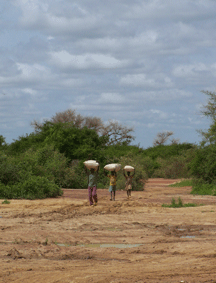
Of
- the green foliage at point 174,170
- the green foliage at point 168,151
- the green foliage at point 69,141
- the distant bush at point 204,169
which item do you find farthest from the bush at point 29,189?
the green foliage at point 168,151

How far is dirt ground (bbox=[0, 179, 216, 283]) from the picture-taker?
6.06 metres

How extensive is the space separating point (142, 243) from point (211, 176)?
54.0 ft

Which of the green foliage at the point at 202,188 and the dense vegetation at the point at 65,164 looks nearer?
the dense vegetation at the point at 65,164

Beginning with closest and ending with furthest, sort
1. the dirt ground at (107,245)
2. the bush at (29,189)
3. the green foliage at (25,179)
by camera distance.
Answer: the dirt ground at (107,245) < the bush at (29,189) < the green foliage at (25,179)

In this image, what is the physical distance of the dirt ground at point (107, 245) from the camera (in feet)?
19.9

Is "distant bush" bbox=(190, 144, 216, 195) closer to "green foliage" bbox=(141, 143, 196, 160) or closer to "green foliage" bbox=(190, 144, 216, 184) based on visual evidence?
"green foliage" bbox=(190, 144, 216, 184)

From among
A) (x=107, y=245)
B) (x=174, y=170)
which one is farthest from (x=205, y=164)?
(x=174, y=170)

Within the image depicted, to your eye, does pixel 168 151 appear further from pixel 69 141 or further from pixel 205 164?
pixel 205 164

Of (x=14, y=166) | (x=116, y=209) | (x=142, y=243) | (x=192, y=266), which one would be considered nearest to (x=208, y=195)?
(x=116, y=209)

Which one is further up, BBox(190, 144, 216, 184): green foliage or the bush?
BBox(190, 144, 216, 184): green foliage

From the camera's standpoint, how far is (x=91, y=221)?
11734mm

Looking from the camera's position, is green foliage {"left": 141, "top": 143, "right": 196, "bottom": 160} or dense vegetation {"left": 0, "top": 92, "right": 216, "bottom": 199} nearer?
dense vegetation {"left": 0, "top": 92, "right": 216, "bottom": 199}

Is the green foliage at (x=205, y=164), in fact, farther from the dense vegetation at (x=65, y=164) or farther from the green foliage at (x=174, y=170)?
the green foliage at (x=174, y=170)

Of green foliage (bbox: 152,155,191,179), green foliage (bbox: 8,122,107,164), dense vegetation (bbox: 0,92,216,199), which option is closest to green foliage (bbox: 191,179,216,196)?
dense vegetation (bbox: 0,92,216,199)
